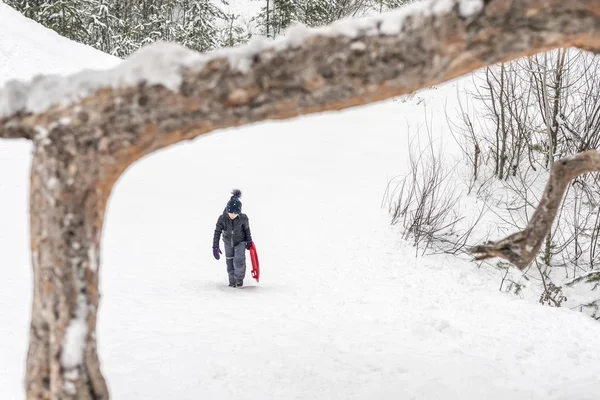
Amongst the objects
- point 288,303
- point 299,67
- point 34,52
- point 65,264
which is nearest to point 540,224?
point 299,67

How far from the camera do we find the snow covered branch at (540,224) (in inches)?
110

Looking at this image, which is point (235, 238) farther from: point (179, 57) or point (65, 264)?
point (179, 57)

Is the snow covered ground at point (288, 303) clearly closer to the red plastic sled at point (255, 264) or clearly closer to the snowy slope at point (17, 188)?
the snowy slope at point (17, 188)

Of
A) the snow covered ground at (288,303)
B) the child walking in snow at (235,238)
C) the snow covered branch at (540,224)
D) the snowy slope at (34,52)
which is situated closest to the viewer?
the snow covered branch at (540,224)

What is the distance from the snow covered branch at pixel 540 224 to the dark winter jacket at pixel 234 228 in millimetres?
4658

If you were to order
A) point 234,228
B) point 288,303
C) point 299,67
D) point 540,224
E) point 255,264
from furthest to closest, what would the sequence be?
point 255,264 < point 234,228 < point 288,303 < point 540,224 < point 299,67

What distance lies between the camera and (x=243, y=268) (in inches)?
288

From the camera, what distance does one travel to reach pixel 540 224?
292 centimetres

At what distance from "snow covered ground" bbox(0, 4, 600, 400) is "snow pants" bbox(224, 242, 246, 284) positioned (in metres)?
0.25

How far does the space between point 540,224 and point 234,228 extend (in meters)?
4.93

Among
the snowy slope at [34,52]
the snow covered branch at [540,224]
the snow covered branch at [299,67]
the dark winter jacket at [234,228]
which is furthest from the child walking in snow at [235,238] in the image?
the snowy slope at [34,52]

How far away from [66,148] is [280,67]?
905 millimetres

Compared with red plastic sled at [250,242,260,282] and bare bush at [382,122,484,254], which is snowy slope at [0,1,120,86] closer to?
bare bush at [382,122,484,254]

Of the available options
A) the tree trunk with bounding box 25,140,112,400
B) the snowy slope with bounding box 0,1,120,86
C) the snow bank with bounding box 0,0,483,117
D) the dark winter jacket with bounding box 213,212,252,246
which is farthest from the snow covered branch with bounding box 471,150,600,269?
the snowy slope with bounding box 0,1,120,86
